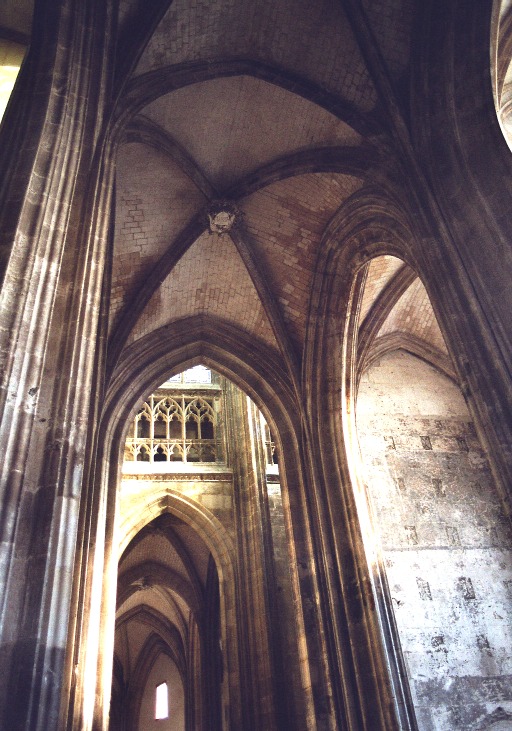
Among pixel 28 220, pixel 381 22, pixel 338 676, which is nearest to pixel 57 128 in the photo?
pixel 28 220

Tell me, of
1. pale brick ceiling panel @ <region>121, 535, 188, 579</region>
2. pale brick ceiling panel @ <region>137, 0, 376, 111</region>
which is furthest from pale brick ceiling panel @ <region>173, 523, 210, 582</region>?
pale brick ceiling panel @ <region>137, 0, 376, 111</region>

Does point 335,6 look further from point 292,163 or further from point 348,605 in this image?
point 348,605

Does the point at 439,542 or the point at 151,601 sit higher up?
the point at 151,601

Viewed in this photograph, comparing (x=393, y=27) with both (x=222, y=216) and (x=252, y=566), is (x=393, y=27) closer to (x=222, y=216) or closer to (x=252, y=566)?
(x=222, y=216)

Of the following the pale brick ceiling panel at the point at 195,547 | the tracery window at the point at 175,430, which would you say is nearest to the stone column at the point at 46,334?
the tracery window at the point at 175,430

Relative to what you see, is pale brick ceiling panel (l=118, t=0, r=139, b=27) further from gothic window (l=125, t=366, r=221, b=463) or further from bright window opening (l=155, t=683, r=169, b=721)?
bright window opening (l=155, t=683, r=169, b=721)

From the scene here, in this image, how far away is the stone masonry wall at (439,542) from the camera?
10586 millimetres

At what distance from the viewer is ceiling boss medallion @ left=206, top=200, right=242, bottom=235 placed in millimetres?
11312

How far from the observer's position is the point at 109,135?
306 inches

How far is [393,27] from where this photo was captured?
846 centimetres

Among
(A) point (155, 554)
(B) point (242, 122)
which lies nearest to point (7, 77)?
(B) point (242, 122)

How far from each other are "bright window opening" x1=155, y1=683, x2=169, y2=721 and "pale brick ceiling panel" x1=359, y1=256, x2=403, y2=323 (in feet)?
64.8

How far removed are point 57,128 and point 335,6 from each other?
5.00m

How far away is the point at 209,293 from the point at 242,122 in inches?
151
